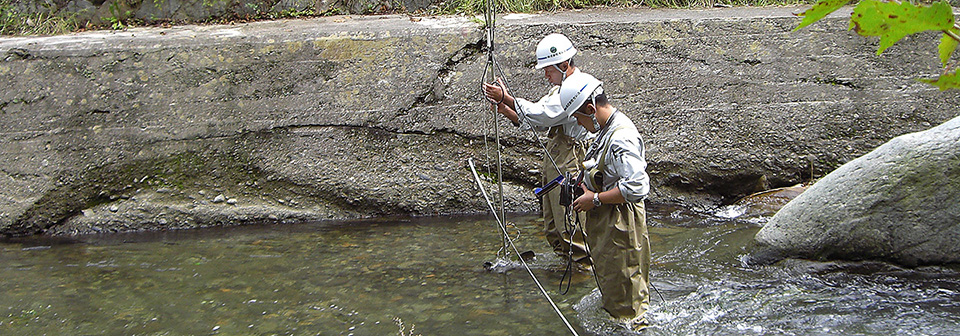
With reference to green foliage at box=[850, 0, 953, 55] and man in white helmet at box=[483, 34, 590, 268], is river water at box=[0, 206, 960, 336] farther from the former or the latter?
green foliage at box=[850, 0, 953, 55]

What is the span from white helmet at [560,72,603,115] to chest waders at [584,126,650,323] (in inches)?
9.5

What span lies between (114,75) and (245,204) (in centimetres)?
154

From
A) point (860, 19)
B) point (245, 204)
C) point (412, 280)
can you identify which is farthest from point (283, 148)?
point (860, 19)

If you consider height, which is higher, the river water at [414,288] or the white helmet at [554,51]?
the white helmet at [554,51]

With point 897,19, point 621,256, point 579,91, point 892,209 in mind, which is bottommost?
point 892,209

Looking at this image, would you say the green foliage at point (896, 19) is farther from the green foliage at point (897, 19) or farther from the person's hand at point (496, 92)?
the person's hand at point (496, 92)

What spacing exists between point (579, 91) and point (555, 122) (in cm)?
88

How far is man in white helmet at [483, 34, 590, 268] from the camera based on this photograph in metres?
4.52

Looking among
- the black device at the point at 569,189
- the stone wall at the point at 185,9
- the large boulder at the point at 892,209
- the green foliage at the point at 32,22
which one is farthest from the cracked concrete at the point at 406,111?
the black device at the point at 569,189

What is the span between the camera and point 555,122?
454cm

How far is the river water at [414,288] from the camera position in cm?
399

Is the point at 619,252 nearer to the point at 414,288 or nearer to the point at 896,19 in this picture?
the point at 414,288

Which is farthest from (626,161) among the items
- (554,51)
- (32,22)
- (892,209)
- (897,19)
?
(32,22)

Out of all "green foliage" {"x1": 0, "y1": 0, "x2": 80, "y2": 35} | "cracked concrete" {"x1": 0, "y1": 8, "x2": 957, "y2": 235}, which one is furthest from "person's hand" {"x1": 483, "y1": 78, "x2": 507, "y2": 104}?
"green foliage" {"x1": 0, "y1": 0, "x2": 80, "y2": 35}
